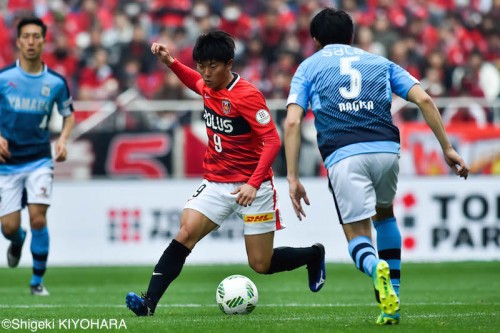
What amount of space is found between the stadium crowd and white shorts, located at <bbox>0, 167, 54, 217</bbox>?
24.4 feet

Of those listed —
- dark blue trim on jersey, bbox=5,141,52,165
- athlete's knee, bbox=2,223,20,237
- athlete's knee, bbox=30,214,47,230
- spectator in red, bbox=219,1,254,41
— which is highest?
spectator in red, bbox=219,1,254,41

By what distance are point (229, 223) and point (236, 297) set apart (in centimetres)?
772

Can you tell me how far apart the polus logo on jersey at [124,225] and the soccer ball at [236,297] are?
792cm

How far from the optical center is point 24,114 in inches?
444

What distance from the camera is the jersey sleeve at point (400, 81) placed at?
771 cm

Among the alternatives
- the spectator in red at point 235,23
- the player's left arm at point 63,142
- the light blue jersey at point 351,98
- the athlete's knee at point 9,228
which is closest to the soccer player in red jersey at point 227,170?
the light blue jersey at point 351,98

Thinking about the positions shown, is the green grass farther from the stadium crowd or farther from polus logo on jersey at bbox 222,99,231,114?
the stadium crowd

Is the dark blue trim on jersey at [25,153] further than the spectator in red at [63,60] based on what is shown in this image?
No

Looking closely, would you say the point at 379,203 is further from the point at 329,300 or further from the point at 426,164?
the point at 426,164

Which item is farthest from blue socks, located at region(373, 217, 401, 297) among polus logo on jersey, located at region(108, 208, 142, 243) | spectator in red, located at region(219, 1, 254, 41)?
spectator in red, located at region(219, 1, 254, 41)

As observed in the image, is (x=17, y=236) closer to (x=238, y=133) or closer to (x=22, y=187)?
(x=22, y=187)

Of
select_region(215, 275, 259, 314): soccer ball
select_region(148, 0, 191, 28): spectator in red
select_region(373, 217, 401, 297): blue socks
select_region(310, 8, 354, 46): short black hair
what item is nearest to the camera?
select_region(310, 8, 354, 46): short black hair

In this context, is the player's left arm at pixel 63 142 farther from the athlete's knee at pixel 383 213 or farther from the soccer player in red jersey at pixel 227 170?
the athlete's knee at pixel 383 213

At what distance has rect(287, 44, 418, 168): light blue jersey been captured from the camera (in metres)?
7.69
